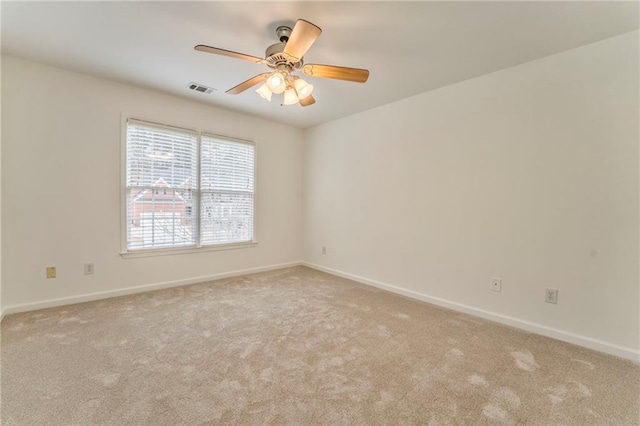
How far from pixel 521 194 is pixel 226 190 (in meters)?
3.54

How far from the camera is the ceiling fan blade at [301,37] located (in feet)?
5.23

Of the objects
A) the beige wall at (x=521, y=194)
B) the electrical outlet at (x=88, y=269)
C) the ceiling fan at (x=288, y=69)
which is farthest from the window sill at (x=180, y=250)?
the ceiling fan at (x=288, y=69)

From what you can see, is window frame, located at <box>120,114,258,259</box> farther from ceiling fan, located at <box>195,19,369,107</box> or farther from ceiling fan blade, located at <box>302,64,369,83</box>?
ceiling fan blade, located at <box>302,64,369,83</box>

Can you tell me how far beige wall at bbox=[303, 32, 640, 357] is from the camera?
6.92ft

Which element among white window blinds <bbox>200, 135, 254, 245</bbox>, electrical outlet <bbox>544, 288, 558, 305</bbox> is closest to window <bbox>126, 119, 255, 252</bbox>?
white window blinds <bbox>200, 135, 254, 245</bbox>

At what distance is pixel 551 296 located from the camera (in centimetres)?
239

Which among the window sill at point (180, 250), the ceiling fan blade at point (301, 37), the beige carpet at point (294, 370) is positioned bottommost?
the beige carpet at point (294, 370)

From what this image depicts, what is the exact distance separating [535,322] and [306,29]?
299cm

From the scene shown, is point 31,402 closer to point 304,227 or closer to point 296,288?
point 296,288

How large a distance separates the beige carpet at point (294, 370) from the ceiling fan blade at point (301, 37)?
6.94ft

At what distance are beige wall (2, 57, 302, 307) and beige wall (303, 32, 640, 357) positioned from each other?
→ 2717 millimetres

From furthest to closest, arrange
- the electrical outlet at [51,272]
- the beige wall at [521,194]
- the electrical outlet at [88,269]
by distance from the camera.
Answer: the electrical outlet at [88,269]
the electrical outlet at [51,272]
the beige wall at [521,194]

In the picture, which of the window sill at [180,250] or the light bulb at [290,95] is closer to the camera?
the light bulb at [290,95]

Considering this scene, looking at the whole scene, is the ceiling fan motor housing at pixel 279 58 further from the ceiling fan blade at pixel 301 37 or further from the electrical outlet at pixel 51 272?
the electrical outlet at pixel 51 272
